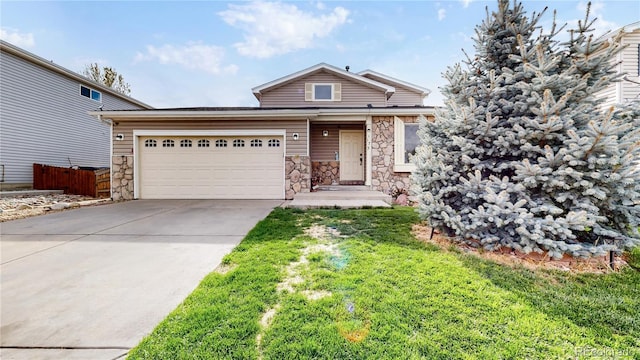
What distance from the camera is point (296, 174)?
29.7 feet

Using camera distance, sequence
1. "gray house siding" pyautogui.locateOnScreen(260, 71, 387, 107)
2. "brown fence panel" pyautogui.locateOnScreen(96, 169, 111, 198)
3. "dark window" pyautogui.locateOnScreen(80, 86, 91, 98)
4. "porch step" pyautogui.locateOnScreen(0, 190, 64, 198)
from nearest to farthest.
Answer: "porch step" pyautogui.locateOnScreen(0, 190, 64, 198) → "brown fence panel" pyautogui.locateOnScreen(96, 169, 111, 198) → "gray house siding" pyautogui.locateOnScreen(260, 71, 387, 107) → "dark window" pyautogui.locateOnScreen(80, 86, 91, 98)

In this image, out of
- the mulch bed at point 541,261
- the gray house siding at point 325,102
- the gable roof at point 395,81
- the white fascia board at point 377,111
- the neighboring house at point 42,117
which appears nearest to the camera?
the mulch bed at point 541,261

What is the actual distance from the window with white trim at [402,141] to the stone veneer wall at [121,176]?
366 inches

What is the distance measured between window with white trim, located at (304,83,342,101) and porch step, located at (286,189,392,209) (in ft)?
20.0

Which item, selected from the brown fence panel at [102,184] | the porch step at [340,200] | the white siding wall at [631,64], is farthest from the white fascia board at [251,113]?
the white siding wall at [631,64]

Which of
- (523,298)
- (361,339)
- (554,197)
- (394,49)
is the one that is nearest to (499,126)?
(554,197)

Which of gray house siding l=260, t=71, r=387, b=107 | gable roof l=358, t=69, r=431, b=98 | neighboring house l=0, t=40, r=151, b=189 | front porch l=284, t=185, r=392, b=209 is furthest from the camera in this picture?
gable roof l=358, t=69, r=431, b=98

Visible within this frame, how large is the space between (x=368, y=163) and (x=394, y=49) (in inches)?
233

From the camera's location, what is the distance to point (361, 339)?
6.22ft

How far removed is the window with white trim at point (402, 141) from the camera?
9.18 metres

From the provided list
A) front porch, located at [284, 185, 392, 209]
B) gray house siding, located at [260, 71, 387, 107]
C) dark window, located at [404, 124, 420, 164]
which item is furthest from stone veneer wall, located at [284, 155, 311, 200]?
gray house siding, located at [260, 71, 387, 107]

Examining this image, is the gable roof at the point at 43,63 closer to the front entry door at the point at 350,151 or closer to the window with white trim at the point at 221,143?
the window with white trim at the point at 221,143

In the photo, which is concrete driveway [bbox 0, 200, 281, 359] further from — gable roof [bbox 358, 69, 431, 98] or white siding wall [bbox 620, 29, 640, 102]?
white siding wall [bbox 620, 29, 640, 102]

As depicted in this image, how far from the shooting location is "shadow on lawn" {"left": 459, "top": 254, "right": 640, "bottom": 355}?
2.08 m
